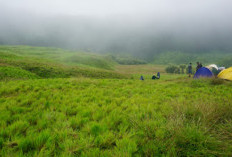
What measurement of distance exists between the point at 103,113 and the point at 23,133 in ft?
7.81

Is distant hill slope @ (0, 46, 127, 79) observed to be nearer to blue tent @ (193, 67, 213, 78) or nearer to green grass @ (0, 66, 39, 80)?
green grass @ (0, 66, 39, 80)

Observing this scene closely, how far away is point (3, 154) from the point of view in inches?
87.7

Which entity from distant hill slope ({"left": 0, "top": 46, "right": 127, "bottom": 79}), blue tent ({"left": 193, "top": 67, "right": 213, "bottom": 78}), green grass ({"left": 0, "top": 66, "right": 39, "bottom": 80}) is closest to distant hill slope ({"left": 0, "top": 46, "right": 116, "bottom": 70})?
distant hill slope ({"left": 0, "top": 46, "right": 127, "bottom": 79})

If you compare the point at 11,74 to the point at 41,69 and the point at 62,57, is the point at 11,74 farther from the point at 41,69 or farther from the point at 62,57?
the point at 62,57

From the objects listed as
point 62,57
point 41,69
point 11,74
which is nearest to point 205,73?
point 11,74

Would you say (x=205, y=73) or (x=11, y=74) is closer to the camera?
(x=11, y=74)

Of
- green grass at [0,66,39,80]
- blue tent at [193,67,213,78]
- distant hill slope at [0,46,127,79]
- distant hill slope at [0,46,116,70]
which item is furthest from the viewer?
distant hill slope at [0,46,116,70]

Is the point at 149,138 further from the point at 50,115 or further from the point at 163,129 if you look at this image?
the point at 50,115

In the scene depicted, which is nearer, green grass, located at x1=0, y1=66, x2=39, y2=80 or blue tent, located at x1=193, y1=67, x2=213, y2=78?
green grass, located at x1=0, y1=66, x2=39, y2=80

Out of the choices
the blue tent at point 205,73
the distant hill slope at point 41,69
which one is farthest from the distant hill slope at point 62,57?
the blue tent at point 205,73

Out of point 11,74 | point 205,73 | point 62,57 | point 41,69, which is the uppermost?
point 62,57

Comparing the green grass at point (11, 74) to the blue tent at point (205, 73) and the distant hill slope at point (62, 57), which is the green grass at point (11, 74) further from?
the distant hill slope at point (62, 57)

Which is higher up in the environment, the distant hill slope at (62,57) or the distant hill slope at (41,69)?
the distant hill slope at (62,57)

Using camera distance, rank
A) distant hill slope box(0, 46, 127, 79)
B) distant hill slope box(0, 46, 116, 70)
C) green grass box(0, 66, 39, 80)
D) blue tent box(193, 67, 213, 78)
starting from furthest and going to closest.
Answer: distant hill slope box(0, 46, 116, 70) < distant hill slope box(0, 46, 127, 79) < blue tent box(193, 67, 213, 78) < green grass box(0, 66, 39, 80)
